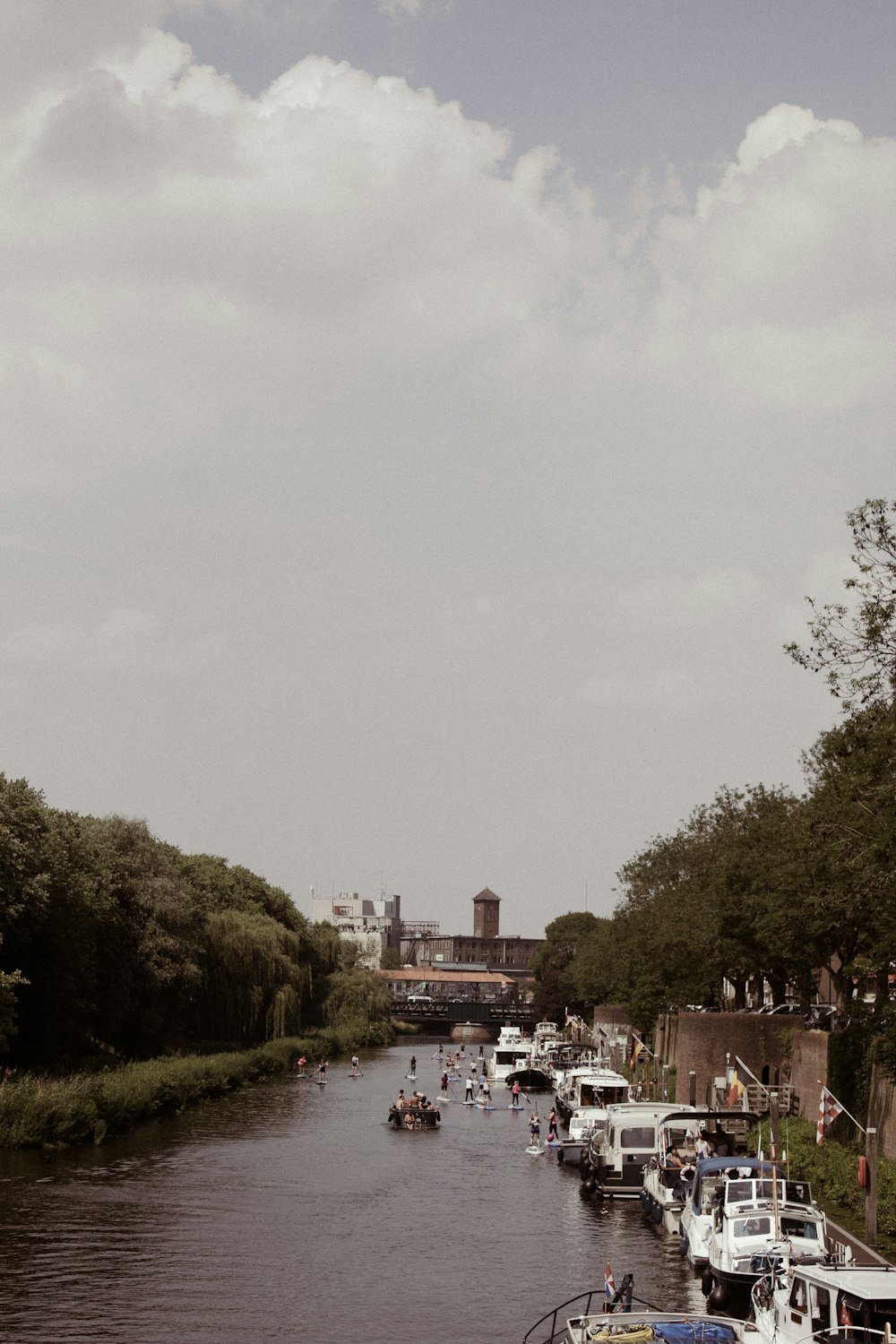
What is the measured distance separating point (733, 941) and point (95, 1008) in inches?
1249

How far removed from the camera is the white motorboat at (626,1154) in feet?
174

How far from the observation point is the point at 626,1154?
2098 inches

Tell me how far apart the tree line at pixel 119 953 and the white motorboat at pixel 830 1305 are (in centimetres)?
3377

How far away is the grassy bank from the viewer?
55.4 meters

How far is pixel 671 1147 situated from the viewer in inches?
2042

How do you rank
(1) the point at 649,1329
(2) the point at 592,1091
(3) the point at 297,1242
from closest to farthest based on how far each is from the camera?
1. (1) the point at 649,1329
2. (3) the point at 297,1242
3. (2) the point at 592,1091

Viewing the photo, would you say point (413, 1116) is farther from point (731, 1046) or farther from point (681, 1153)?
point (681, 1153)

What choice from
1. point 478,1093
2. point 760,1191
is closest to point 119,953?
point 478,1093

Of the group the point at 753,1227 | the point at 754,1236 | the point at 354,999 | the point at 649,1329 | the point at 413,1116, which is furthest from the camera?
the point at 354,999

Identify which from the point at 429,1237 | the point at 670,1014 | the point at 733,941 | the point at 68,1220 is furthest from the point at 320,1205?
the point at 670,1014

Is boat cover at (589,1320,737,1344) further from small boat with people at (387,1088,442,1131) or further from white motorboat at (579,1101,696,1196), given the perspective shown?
small boat with people at (387,1088,442,1131)

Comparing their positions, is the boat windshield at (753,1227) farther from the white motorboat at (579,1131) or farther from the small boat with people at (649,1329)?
the white motorboat at (579,1131)

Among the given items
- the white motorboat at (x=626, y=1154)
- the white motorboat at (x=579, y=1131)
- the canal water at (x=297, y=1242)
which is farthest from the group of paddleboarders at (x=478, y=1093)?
the white motorboat at (x=626, y=1154)

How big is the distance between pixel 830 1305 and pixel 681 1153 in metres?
25.8
